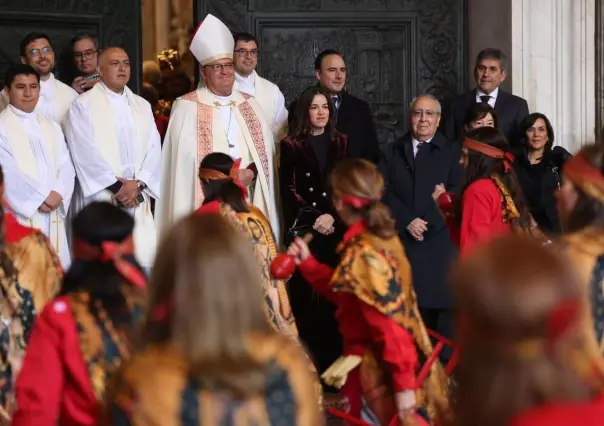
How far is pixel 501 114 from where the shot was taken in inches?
310

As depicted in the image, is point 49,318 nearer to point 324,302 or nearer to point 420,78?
point 324,302

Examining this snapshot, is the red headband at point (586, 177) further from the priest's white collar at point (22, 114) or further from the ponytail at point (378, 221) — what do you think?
the priest's white collar at point (22, 114)

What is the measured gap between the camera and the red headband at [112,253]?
10.2ft

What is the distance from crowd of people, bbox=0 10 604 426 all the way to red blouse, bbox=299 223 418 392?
10 millimetres

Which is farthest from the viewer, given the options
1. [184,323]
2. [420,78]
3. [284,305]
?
[420,78]

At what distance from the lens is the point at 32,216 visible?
7176 mm

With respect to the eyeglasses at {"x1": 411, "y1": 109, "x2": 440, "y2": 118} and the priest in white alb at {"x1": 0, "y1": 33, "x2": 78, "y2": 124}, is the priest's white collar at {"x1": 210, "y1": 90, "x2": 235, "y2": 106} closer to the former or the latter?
the priest in white alb at {"x1": 0, "y1": 33, "x2": 78, "y2": 124}

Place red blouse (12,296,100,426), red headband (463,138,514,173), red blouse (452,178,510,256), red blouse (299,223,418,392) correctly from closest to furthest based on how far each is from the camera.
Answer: red blouse (12,296,100,426), red blouse (299,223,418,392), red blouse (452,178,510,256), red headband (463,138,514,173)

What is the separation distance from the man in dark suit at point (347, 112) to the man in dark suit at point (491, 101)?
22.4 inches

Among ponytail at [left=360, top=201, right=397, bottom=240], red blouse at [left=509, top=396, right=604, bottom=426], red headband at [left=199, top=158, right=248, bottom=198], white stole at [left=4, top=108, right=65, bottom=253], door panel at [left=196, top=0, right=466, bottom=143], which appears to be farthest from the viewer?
door panel at [left=196, top=0, right=466, bottom=143]

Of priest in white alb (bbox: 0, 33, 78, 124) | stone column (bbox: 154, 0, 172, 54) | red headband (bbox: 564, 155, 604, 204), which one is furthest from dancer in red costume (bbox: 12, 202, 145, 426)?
stone column (bbox: 154, 0, 172, 54)

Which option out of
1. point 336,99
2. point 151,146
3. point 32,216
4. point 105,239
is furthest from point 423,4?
point 105,239

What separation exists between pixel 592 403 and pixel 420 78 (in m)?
7.06

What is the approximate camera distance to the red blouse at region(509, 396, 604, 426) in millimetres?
1992
